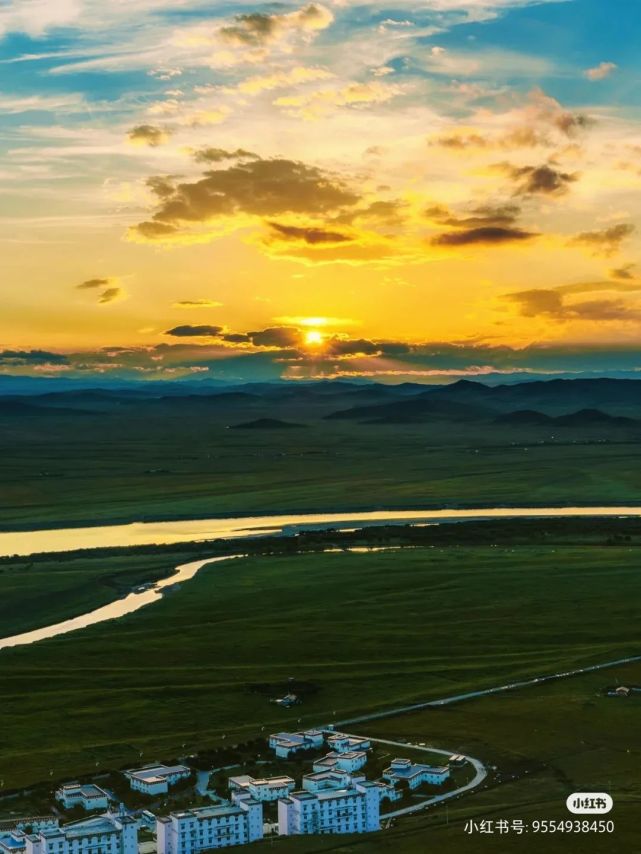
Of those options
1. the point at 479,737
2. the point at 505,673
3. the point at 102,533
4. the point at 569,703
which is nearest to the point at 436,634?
the point at 505,673

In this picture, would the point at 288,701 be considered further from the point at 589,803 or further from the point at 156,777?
the point at 589,803

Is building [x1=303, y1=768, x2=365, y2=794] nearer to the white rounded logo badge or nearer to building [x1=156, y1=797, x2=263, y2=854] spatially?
building [x1=156, y1=797, x2=263, y2=854]

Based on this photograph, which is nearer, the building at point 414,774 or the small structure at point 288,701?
the building at point 414,774

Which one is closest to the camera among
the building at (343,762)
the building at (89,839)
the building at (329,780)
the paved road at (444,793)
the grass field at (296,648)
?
the building at (89,839)

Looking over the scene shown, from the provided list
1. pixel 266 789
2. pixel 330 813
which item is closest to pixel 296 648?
pixel 266 789

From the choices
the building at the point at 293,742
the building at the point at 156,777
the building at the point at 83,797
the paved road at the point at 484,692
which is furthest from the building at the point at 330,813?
the paved road at the point at 484,692

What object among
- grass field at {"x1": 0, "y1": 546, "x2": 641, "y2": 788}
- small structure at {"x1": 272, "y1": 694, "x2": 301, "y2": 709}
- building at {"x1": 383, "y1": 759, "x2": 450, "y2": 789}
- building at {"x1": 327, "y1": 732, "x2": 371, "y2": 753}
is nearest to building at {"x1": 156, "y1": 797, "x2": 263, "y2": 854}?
building at {"x1": 383, "y1": 759, "x2": 450, "y2": 789}

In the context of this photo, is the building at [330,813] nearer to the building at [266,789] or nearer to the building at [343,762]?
the building at [266,789]
